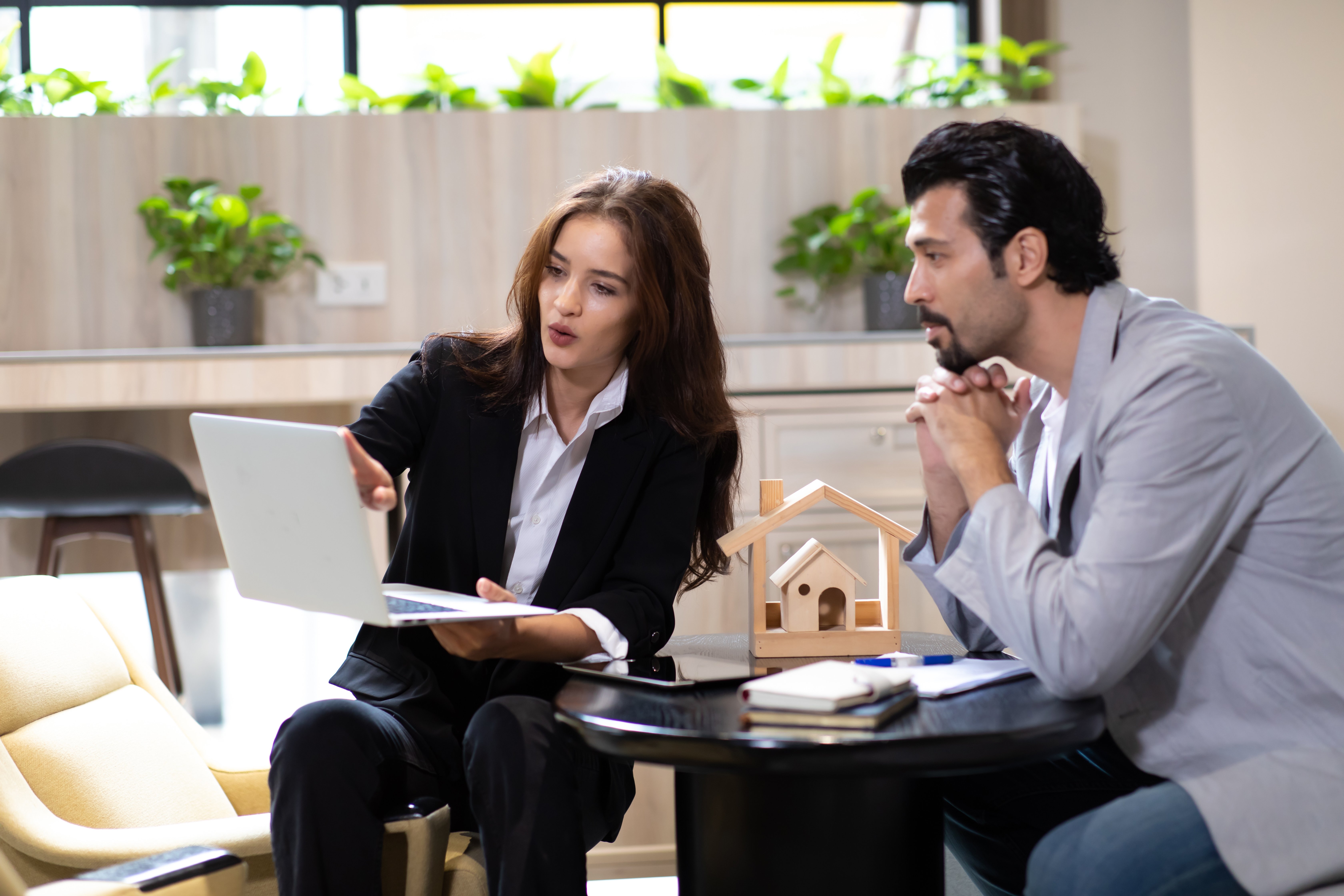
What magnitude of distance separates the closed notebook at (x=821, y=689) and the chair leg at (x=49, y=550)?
2.27 meters

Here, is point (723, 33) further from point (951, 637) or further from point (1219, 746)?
point (1219, 746)

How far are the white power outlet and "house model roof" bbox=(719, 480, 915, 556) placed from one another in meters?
2.02

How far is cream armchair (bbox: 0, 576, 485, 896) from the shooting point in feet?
4.35

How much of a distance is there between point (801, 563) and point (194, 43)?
9.82ft

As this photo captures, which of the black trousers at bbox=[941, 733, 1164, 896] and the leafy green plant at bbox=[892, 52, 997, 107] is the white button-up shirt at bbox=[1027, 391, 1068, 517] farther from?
the leafy green plant at bbox=[892, 52, 997, 107]

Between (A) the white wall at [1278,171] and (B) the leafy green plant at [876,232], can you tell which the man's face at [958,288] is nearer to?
(B) the leafy green plant at [876,232]

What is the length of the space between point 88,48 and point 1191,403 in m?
3.51

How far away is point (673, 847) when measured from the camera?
2.60m

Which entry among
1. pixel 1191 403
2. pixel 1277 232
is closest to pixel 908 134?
pixel 1277 232

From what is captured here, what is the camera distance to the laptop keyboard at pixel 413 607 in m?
1.15

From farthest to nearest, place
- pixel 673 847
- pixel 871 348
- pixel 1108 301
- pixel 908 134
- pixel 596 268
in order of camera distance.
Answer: pixel 908 134, pixel 871 348, pixel 673 847, pixel 596 268, pixel 1108 301

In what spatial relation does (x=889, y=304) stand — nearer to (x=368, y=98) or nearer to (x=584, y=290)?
(x=368, y=98)

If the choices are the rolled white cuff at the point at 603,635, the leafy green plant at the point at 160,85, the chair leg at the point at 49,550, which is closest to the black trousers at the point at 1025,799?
the rolled white cuff at the point at 603,635

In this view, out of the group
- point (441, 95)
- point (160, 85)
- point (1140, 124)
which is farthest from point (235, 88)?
point (1140, 124)
